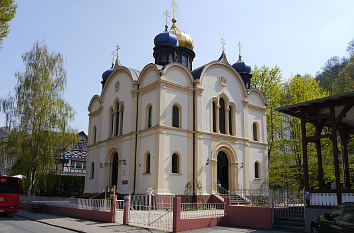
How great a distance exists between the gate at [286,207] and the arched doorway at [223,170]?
31.3 feet

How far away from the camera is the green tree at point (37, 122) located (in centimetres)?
2386

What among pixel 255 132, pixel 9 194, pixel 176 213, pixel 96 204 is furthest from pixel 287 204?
pixel 9 194

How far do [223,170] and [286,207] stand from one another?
10.0 metres

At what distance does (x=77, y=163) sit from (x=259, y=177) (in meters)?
28.6

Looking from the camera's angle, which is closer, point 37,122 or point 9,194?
point 9,194

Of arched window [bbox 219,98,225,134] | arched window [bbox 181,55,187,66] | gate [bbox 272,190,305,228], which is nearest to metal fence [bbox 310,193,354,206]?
gate [bbox 272,190,305,228]

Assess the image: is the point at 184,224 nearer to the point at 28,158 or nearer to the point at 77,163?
the point at 28,158

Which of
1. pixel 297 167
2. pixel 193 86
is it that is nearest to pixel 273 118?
pixel 297 167

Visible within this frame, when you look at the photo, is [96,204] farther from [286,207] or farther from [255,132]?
[255,132]

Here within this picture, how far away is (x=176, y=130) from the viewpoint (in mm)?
20469

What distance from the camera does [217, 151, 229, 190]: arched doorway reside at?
73.9ft

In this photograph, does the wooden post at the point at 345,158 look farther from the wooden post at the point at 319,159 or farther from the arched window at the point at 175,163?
the arched window at the point at 175,163

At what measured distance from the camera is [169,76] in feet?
69.5

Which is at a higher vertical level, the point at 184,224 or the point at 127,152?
the point at 127,152
